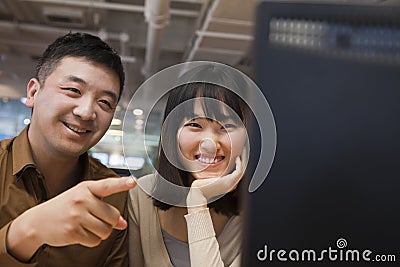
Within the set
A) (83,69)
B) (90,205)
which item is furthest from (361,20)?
(83,69)

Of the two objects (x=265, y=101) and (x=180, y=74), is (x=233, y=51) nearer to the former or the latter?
(x=180, y=74)

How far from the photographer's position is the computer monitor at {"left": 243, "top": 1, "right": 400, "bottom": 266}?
44cm

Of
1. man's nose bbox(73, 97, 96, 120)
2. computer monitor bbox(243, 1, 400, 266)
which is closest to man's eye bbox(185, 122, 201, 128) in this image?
man's nose bbox(73, 97, 96, 120)

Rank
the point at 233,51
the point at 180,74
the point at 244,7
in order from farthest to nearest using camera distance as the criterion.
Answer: the point at 233,51 → the point at 244,7 → the point at 180,74

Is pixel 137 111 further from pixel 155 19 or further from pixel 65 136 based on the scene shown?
pixel 155 19

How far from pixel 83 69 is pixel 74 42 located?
0.10m

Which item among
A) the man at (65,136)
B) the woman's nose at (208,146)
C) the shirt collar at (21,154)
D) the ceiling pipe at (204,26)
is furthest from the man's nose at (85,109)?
the ceiling pipe at (204,26)

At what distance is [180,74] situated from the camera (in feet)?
3.16

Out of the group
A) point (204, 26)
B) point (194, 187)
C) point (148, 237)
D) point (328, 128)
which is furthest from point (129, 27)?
point (328, 128)

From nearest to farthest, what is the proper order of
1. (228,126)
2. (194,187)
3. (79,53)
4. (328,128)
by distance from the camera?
(328,128), (194,187), (228,126), (79,53)

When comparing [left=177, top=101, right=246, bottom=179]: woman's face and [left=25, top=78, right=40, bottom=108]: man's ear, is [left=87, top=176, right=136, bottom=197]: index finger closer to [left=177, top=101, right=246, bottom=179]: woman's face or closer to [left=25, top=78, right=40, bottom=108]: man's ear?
[left=177, top=101, right=246, bottom=179]: woman's face

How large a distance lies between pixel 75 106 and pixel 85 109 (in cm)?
3

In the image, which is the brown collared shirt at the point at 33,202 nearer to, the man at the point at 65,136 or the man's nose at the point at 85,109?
the man at the point at 65,136

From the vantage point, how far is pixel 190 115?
0.98 meters
